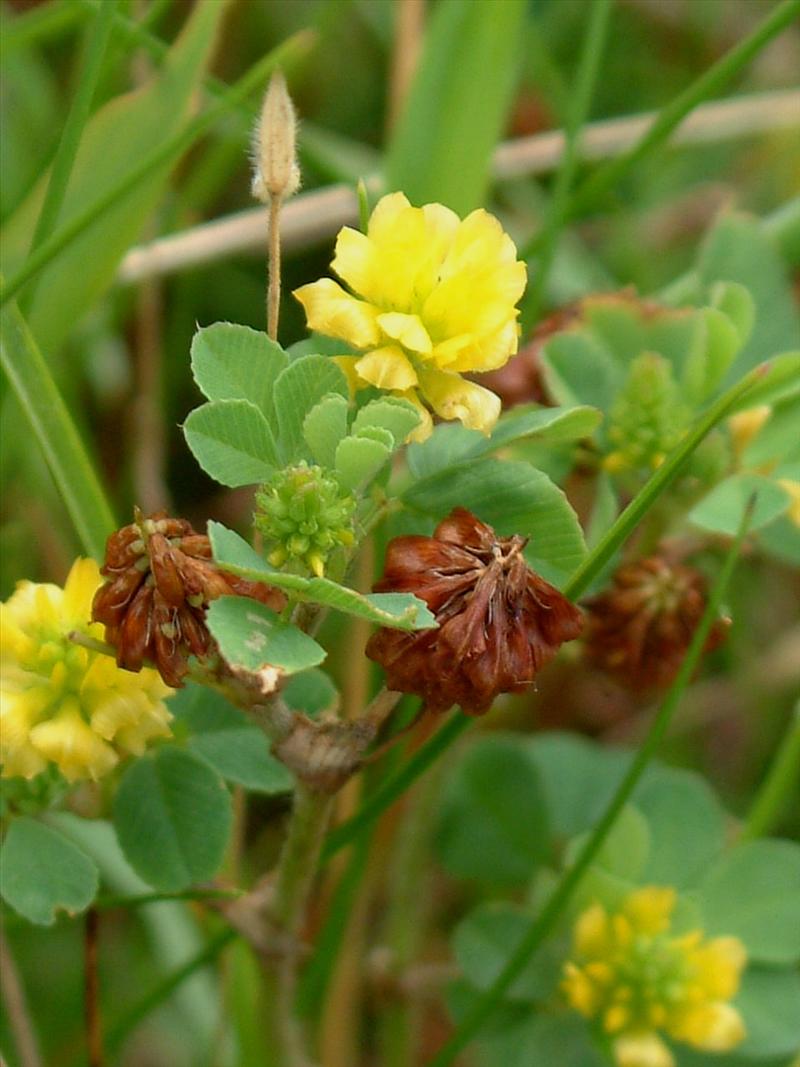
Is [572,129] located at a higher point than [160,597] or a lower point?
higher

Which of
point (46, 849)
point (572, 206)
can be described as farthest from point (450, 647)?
point (572, 206)

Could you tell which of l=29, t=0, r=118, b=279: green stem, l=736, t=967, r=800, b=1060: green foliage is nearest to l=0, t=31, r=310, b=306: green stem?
l=29, t=0, r=118, b=279: green stem

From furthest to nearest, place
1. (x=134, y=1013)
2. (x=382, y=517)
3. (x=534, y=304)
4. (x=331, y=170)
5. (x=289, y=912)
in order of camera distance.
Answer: (x=331, y=170), (x=534, y=304), (x=134, y=1013), (x=289, y=912), (x=382, y=517)

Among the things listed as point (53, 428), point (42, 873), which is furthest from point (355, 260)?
point (42, 873)

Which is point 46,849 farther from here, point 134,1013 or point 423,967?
point 423,967

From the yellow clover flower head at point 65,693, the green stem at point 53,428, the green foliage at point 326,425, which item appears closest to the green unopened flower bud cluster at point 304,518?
the green foliage at point 326,425

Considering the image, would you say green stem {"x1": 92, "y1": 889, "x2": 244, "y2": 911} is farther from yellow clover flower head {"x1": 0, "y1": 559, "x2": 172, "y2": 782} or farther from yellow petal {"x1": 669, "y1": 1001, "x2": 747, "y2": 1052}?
yellow petal {"x1": 669, "y1": 1001, "x2": 747, "y2": 1052}

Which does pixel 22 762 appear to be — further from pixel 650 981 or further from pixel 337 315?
pixel 650 981
